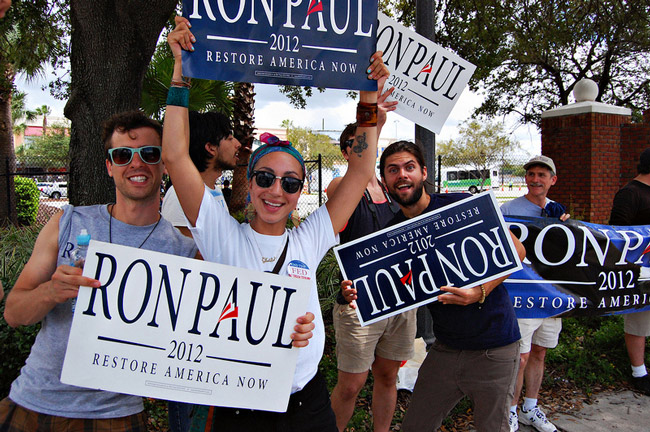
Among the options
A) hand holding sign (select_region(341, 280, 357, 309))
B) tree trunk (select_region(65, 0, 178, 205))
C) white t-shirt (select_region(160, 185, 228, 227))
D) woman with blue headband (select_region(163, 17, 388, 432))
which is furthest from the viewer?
tree trunk (select_region(65, 0, 178, 205))

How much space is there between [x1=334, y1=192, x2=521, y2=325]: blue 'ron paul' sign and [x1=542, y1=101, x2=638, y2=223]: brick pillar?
19.7 ft

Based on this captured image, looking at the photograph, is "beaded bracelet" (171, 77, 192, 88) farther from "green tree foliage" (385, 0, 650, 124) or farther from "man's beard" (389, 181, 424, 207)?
"green tree foliage" (385, 0, 650, 124)

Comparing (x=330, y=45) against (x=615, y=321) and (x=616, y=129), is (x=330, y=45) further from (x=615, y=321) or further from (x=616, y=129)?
(x=616, y=129)

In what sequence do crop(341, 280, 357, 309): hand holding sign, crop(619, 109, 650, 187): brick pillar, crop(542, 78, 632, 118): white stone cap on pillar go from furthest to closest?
1. crop(619, 109, 650, 187): brick pillar
2. crop(542, 78, 632, 118): white stone cap on pillar
3. crop(341, 280, 357, 309): hand holding sign

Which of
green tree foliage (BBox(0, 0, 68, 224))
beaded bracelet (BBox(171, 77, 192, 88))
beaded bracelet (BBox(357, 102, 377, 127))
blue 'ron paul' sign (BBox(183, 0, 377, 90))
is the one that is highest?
green tree foliage (BBox(0, 0, 68, 224))

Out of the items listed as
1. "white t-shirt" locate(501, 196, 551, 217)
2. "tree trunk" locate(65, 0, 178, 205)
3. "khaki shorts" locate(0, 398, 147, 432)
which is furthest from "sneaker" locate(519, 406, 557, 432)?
"tree trunk" locate(65, 0, 178, 205)

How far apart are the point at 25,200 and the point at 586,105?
17052mm

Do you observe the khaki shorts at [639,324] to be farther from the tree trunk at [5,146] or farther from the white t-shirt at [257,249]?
the tree trunk at [5,146]

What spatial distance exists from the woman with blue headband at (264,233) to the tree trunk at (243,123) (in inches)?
354

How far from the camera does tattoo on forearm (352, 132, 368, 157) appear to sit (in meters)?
2.31

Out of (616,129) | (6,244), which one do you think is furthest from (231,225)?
(616,129)

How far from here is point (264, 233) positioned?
2061 mm

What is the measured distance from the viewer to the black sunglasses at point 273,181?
6.46 feet

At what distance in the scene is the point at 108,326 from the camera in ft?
5.85
